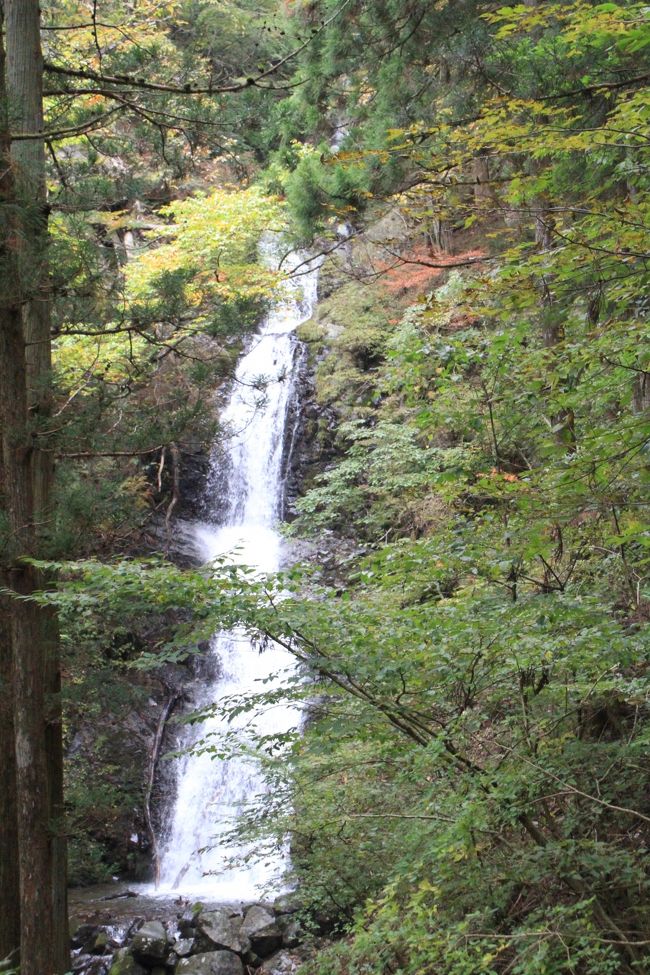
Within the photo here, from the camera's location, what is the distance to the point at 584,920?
10.2 feet

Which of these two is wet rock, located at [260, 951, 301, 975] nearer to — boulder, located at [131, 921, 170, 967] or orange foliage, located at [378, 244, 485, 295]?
boulder, located at [131, 921, 170, 967]

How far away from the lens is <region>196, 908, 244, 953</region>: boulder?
7.39 meters

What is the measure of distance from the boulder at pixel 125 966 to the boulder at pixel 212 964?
1.39 ft

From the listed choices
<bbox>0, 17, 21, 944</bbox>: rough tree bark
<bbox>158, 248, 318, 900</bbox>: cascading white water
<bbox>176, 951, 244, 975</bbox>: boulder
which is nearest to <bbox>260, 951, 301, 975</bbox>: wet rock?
<bbox>176, 951, 244, 975</bbox>: boulder

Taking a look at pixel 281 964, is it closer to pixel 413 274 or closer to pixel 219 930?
pixel 219 930

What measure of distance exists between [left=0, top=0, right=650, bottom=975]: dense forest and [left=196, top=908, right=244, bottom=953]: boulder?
60mm

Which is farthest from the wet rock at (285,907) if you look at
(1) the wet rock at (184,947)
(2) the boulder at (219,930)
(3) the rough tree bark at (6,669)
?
(3) the rough tree bark at (6,669)

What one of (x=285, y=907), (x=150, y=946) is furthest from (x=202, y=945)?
(x=285, y=907)

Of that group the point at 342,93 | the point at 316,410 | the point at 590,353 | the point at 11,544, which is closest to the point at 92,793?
the point at 11,544

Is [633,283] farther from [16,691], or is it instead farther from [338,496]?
[338,496]

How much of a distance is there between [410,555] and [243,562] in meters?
8.00

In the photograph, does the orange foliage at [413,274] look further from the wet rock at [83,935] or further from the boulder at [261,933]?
the wet rock at [83,935]

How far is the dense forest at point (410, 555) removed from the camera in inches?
140

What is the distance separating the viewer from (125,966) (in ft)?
24.2
